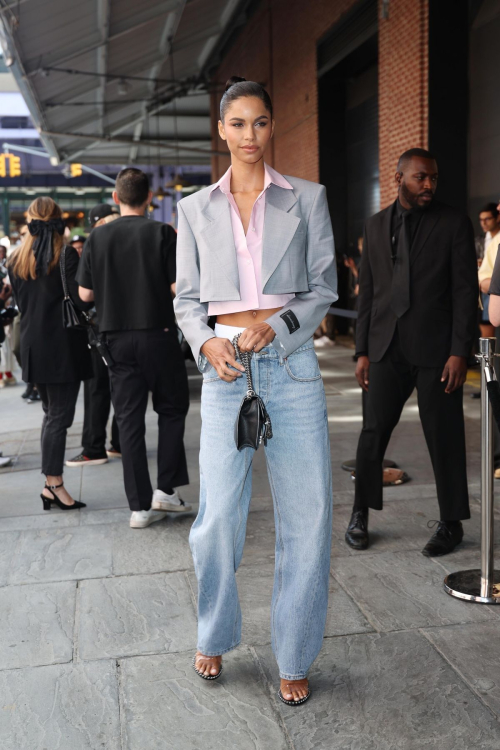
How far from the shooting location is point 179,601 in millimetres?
3615

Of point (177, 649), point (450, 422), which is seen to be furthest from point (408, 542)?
point (177, 649)

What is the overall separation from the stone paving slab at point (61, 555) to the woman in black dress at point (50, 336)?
52 centimetres

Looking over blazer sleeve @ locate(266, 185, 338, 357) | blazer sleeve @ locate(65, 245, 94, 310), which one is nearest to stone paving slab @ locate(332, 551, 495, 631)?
blazer sleeve @ locate(266, 185, 338, 357)

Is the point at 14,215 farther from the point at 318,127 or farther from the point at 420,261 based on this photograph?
the point at 420,261

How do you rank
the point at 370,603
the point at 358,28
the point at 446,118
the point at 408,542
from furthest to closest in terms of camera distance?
the point at 358,28 → the point at 446,118 → the point at 408,542 → the point at 370,603

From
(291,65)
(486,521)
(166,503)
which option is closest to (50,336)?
(166,503)

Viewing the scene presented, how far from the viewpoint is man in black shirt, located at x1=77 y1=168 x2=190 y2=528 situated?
15.2ft

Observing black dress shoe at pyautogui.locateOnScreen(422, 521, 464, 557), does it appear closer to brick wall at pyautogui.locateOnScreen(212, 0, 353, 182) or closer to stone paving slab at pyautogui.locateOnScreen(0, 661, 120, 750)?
stone paving slab at pyautogui.locateOnScreen(0, 661, 120, 750)

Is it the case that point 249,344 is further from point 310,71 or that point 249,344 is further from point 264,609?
point 310,71

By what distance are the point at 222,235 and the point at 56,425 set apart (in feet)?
9.18

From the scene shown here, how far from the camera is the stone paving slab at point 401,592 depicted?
11.0 feet

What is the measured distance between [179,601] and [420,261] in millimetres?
2014

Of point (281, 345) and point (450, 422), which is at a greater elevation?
point (281, 345)

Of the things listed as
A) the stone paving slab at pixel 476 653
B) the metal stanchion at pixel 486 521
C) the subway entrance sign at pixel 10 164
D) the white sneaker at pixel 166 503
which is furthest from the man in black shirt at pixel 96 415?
the subway entrance sign at pixel 10 164
